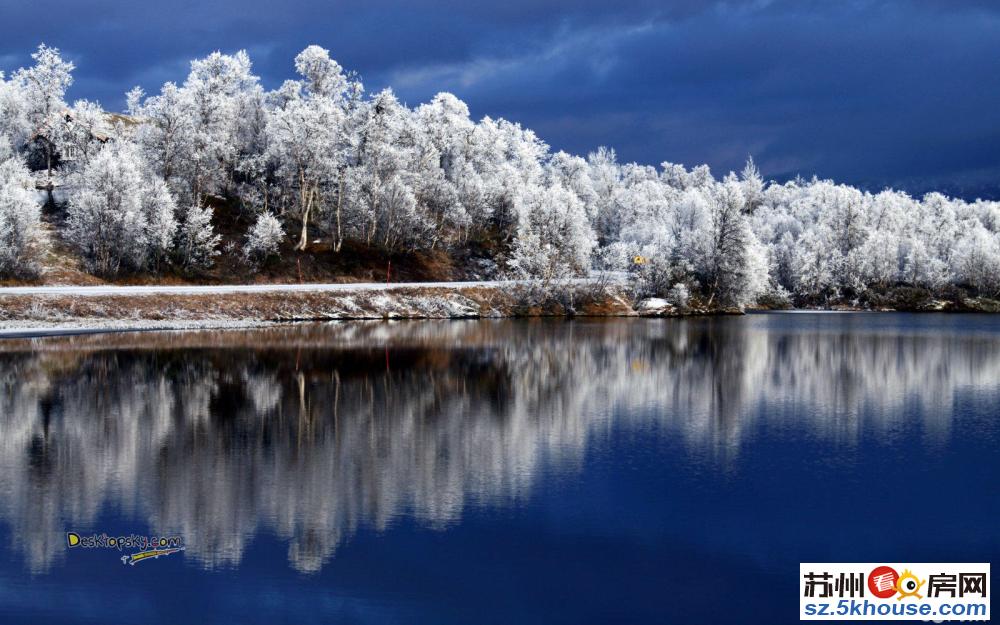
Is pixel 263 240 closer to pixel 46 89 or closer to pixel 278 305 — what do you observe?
pixel 278 305

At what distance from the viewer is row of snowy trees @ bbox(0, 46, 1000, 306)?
288 ft

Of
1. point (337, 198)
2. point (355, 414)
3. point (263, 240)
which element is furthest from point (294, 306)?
point (355, 414)

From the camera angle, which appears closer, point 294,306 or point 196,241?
point 294,306

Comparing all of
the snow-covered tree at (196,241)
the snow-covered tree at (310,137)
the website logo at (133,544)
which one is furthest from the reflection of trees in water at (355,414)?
the snow-covered tree at (310,137)

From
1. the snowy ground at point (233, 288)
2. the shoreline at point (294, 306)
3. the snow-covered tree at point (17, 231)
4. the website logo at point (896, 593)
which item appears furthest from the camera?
the snow-covered tree at point (17, 231)

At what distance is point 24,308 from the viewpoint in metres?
67.0

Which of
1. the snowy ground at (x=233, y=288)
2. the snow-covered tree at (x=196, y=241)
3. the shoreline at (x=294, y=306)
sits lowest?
the shoreline at (x=294, y=306)

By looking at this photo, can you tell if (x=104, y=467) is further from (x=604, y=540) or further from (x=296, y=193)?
(x=296, y=193)

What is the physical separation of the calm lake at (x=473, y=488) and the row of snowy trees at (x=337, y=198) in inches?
1883

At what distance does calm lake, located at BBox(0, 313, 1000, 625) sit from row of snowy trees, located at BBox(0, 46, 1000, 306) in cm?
4782

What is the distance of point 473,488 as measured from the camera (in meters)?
21.2

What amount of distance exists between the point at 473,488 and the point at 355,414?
36.4 ft

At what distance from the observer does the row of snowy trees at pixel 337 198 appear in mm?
87688

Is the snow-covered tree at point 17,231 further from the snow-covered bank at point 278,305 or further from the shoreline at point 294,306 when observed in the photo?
the snow-covered bank at point 278,305
